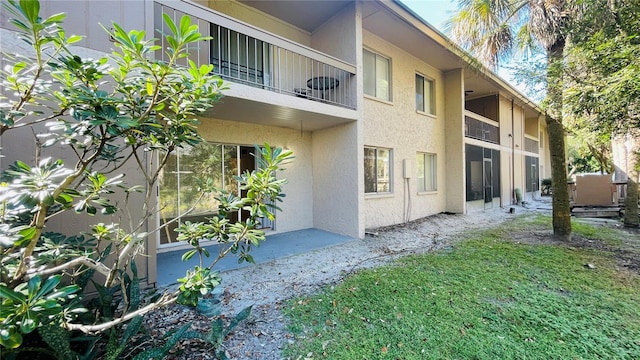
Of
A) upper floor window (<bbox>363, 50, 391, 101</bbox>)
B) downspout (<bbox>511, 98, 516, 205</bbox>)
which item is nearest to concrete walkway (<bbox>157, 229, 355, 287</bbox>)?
upper floor window (<bbox>363, 50, 391, 101</bbox>)

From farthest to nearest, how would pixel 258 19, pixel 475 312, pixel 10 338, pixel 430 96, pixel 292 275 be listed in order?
pixel 430 96
pixel 258 19
pixel 292 275
pixel 475 312
pixel 10 338

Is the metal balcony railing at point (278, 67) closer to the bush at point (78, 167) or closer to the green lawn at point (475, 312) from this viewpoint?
the bush at point (78, 167)

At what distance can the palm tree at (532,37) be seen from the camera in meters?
6.75

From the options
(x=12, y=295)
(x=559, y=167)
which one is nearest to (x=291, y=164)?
(x=12, y=295)

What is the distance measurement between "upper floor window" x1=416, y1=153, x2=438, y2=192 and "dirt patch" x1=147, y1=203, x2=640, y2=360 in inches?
74.1

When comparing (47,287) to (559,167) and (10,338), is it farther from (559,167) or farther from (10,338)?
(559,167)

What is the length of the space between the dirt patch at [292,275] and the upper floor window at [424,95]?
495cm

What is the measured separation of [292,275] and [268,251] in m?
1.49

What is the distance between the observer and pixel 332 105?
24.0ft

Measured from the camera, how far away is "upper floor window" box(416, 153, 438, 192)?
11234 mm

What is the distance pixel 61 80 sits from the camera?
1.95 m

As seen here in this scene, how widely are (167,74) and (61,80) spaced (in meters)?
0.70

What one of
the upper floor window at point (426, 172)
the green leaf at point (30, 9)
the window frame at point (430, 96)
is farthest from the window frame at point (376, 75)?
the green leaf at point (30, 9)

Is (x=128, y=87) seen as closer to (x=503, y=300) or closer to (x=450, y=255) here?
(x=503, y=300)
